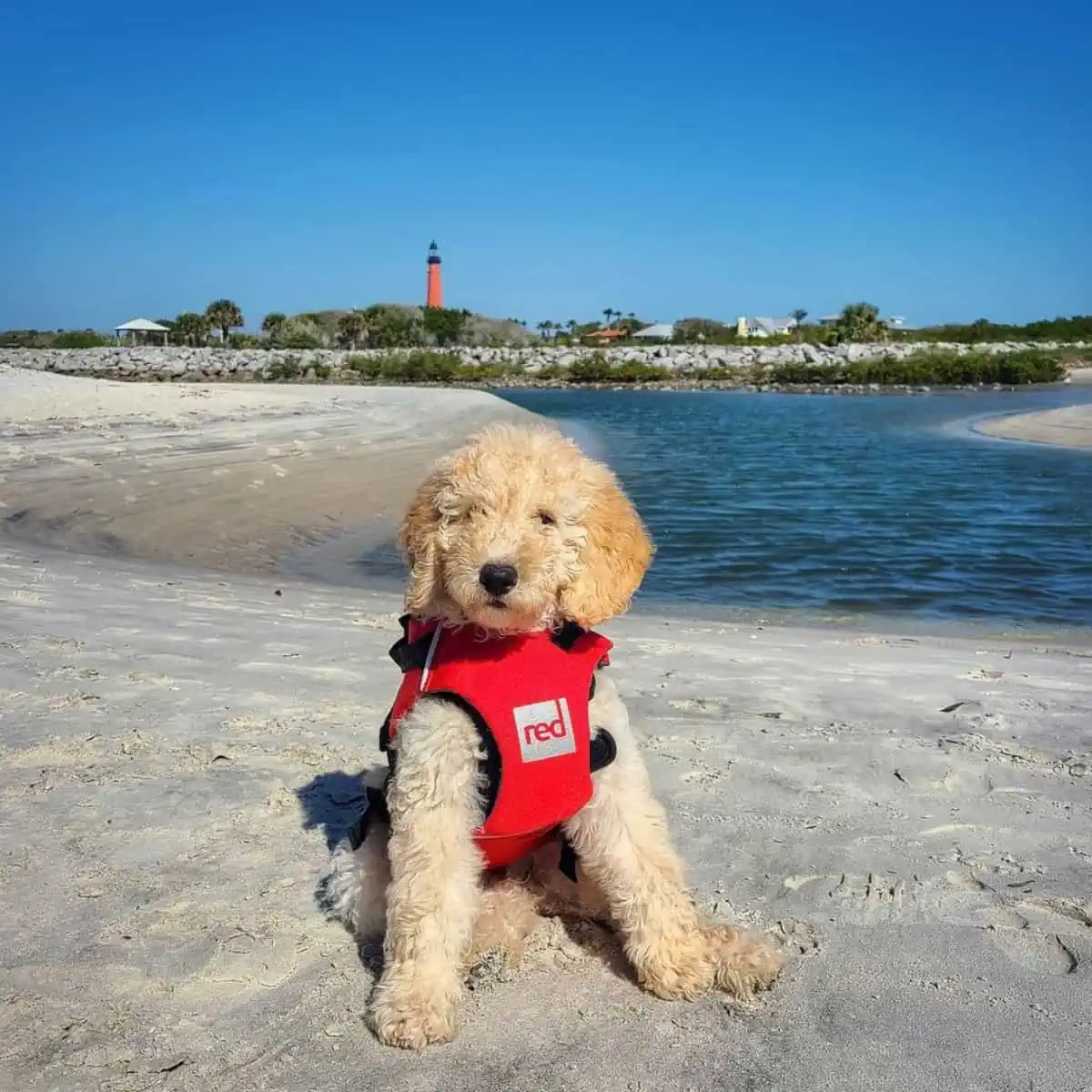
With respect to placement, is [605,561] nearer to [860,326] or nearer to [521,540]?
[521,540]

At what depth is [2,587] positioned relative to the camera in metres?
8.38

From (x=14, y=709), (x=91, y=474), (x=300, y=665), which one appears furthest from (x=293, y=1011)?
(x=91, y=474)

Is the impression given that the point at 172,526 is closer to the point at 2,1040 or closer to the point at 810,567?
the point at 810,567

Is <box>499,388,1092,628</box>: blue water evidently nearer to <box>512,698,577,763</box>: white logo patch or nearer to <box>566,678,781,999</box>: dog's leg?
<box>566,678,781,999</box>: dog's leg

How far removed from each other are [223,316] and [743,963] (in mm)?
97295

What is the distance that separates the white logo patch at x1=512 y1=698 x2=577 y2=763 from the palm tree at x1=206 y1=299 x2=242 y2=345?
9507 cm

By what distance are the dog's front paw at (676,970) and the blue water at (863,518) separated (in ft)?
25.6

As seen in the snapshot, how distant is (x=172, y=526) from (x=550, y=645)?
10855 mm

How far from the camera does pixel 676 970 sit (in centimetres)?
316

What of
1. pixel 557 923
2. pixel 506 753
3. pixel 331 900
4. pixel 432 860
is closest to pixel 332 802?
pixel 331 900

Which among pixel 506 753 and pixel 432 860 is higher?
pixel 506 753

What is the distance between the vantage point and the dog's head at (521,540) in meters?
3.07

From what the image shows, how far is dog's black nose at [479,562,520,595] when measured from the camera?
3006 mm

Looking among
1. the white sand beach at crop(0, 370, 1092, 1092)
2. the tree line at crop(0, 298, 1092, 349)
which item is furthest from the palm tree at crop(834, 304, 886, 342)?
the white sand beach at crop(0, 370, 1092, 1092)
